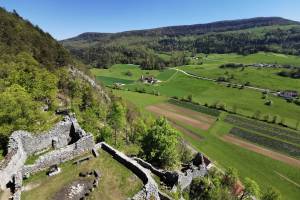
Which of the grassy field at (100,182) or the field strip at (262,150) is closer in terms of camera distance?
the grassy field at (100,182)

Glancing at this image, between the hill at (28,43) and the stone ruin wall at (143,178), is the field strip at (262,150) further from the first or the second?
the stone ruin wall at (143,178)

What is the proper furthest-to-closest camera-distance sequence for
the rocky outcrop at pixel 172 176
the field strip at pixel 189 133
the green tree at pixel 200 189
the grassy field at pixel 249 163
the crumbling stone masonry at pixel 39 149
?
the field strip at pixel 189 133, the grassy field at pixel 249 163, the green tree at pixel 200 189, the rocky outcrop at pixel 172 176, the crumbling stone masonry at pixel 39 149

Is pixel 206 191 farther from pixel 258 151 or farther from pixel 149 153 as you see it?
pixel 258 151

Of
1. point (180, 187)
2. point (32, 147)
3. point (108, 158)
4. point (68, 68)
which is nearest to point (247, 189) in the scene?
point (180, 187)

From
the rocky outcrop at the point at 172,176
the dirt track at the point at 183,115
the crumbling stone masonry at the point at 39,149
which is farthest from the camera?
the dirt track at the point at 183,115

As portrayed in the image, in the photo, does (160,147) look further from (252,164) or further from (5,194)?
(252,164)

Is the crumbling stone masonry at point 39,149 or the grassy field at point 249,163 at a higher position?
the crumbling stone masonry at point 39,149

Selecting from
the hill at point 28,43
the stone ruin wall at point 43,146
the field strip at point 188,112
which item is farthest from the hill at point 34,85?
the field strip at point 188,112

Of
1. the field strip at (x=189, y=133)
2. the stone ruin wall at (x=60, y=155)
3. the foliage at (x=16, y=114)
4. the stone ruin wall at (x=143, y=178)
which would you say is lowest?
the field strip at (x=189, y=133)

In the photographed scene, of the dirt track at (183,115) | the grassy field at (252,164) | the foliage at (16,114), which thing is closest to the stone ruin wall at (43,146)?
the foliage at (16,114)
